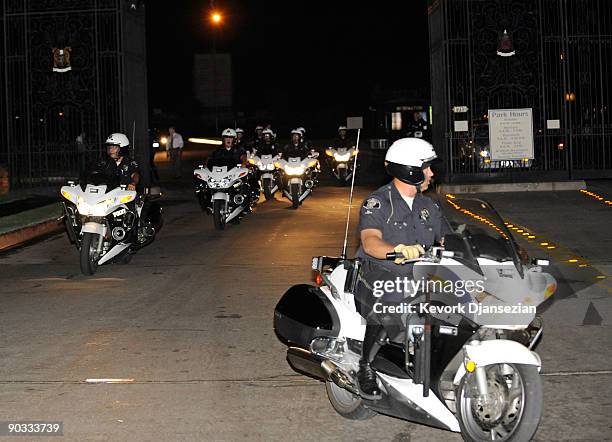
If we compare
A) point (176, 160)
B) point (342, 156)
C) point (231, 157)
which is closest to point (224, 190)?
point (231, 157)

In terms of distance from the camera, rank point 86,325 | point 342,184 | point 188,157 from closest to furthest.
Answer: point 86,325 → point 342,184 → point 188,157

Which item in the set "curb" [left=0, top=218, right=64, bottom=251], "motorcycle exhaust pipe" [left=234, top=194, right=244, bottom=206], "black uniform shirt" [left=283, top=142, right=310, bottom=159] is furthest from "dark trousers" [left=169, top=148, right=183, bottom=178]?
"motorcycle exhaust pipe" [left=234, top=194, right=244, bottom=206]

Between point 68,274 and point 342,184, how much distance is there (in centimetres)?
1655

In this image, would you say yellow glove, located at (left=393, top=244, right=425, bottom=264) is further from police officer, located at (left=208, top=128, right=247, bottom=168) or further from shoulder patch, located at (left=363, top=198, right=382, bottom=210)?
police officer, located at (left=208, top=128, right=247, bottom=168)

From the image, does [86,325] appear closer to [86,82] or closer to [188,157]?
[86,82]

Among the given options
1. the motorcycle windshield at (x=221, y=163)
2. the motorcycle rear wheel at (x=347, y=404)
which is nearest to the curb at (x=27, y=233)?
the motorcycle windshield at (x=221, y=163)

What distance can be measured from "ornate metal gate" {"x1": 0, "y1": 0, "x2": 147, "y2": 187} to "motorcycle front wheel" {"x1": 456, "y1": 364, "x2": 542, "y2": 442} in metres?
20.6

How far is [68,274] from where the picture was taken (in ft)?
43.4

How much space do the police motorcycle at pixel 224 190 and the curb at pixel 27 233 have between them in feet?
8.88

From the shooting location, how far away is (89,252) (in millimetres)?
12875

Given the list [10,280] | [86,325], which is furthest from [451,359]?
[10,280]

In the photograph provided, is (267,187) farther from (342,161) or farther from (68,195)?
(68,195)

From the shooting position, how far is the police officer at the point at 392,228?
5863mm

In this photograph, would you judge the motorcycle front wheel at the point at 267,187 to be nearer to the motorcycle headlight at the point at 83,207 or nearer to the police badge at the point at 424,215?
the motorcycle headlight at the point at 83,207
